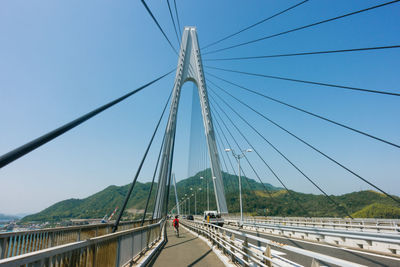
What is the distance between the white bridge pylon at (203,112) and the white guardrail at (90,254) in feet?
47.5

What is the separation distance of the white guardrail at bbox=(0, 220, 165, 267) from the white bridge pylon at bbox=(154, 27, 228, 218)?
14.5 m

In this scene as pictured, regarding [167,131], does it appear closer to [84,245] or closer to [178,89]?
[178,89]

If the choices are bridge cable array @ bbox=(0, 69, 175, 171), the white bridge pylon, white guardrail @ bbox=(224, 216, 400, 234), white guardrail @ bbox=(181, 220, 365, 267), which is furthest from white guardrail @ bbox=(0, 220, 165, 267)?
the white bridge pylon

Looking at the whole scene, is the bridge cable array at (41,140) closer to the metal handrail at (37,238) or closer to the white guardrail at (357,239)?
the metal handrail at (37,238)

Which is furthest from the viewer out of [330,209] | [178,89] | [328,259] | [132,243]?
[330,209]

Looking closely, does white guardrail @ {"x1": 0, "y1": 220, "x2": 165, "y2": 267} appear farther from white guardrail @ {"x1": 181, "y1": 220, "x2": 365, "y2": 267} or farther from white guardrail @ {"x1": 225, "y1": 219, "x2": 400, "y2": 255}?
white guardrail @ {"x1": 225, "y1": 219, "x2": 400, "y2": 255}

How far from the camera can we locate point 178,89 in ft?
81.0

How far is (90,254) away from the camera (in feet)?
14.0

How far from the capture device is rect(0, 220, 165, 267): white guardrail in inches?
104

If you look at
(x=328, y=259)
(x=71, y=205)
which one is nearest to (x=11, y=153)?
(x=328, y=259)

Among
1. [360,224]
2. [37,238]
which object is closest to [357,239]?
[37,238]

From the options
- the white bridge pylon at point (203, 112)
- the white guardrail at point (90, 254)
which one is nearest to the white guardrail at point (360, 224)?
the white bridge pylon at point (203, 112)

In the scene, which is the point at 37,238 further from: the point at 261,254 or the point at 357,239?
the point at 357,239

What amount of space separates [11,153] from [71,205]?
301 ft
